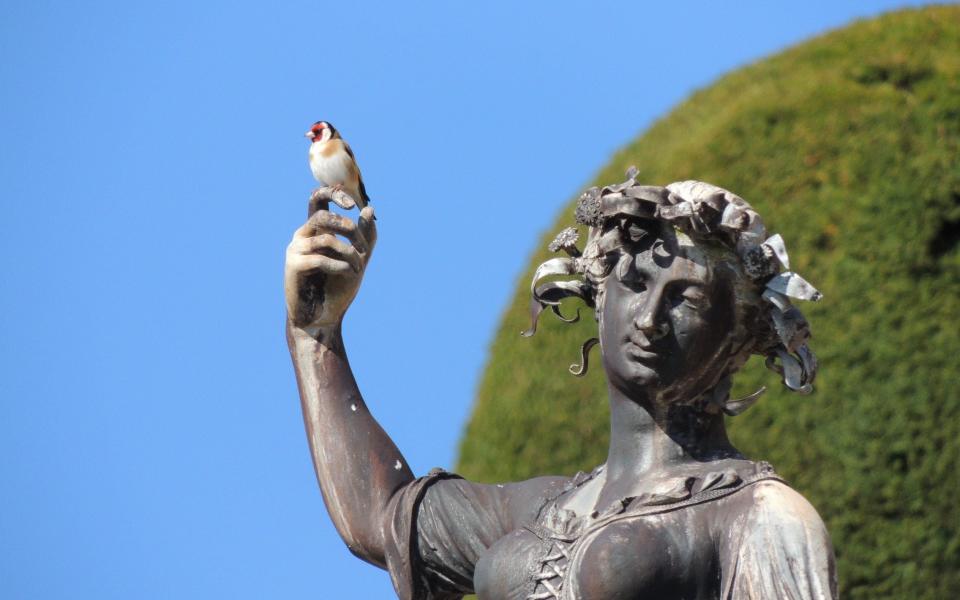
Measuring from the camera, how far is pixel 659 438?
16.1 ft

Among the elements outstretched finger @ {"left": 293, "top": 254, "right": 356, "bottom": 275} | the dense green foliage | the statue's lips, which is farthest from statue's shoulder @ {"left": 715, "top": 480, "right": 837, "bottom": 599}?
the dense green foliage

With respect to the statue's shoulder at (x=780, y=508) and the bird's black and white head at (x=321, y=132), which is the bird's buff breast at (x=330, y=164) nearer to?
the bird's black and white head at (x=321, y=132)

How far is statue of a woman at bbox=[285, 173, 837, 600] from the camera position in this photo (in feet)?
15.3

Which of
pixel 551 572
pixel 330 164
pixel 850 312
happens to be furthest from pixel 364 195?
pixel 850 312

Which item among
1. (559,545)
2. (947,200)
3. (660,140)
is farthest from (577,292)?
(660,140)

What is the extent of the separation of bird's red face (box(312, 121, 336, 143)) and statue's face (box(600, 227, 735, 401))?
5.28ft

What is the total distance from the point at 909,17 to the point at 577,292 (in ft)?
20.6

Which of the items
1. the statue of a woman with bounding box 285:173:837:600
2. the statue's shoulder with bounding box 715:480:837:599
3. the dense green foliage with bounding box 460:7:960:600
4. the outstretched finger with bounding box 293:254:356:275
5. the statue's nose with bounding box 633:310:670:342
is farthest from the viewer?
the dense green foliage with bounding box 460:7:960:600

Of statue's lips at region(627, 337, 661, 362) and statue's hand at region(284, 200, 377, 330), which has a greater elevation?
statue's hand at region(284, 200, 377, 330)

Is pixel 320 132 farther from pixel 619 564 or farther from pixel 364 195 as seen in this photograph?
pixel 619 564

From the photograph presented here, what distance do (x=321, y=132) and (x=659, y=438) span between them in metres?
1.90

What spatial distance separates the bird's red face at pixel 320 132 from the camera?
20.9 ft

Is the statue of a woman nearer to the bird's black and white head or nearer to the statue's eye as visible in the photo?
the statue's eye

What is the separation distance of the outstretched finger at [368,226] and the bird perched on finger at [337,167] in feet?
1.51
